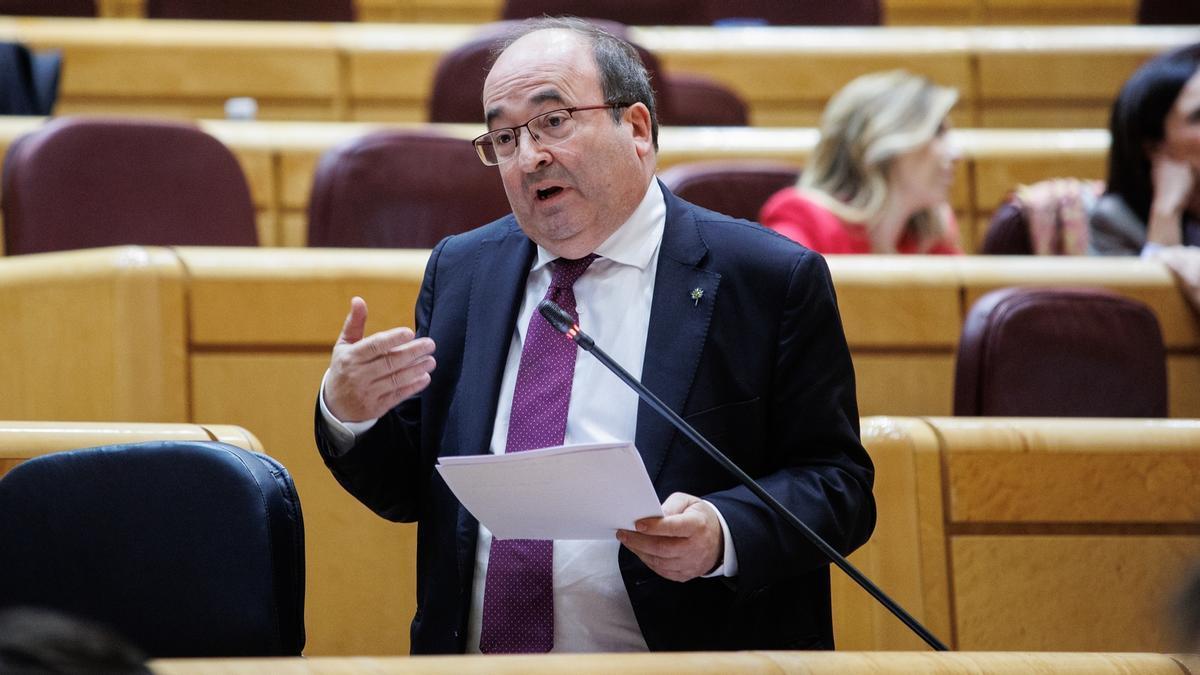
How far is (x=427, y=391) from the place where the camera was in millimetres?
650

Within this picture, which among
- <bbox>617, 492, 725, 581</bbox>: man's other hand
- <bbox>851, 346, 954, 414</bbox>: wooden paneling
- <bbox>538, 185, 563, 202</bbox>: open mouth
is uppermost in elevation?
<bbox>538, 185, 563, 202</bbox>: open mouth

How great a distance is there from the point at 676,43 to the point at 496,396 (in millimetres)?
1057

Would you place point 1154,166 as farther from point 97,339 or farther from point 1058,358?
point 97,339

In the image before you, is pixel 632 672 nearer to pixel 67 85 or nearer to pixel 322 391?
pixel 322 391

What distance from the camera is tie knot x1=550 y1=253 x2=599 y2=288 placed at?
0.64 metres

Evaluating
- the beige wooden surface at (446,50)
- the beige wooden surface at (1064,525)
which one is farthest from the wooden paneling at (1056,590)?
the beige wooden surface at (446,50)

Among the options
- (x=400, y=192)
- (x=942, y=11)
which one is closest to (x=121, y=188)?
(x=400, y=192)

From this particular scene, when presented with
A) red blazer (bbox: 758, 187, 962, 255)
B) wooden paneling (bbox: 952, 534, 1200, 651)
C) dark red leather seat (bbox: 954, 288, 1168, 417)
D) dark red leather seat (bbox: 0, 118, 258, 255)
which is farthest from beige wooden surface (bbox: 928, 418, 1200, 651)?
dark red leather seat (bbox: 0, 118, 258, 255)

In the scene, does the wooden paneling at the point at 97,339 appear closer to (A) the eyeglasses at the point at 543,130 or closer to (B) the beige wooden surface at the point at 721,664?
(A) the eyeglasses at the point at 543,130

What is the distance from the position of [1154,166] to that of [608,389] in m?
0.68

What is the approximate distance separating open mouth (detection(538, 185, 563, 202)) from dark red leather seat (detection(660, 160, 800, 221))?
432 mm

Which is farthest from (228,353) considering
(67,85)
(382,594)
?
(67,85)

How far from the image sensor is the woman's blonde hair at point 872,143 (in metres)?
1.11

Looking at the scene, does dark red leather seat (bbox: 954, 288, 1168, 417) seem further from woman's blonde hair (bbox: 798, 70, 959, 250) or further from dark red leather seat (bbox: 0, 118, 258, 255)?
dark red leather seat (bbox: 0, 118, 258, 255)
